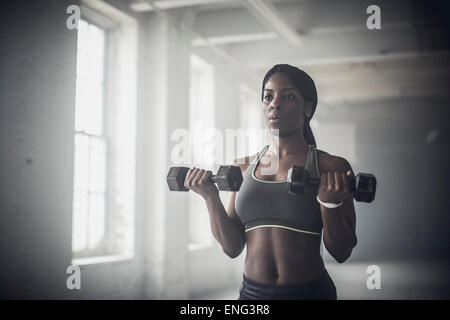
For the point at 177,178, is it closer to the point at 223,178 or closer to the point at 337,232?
the point at 223,178

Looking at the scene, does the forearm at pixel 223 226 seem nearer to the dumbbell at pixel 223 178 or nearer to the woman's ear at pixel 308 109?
the dumbbell at pixel 223 178

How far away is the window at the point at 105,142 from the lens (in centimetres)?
475

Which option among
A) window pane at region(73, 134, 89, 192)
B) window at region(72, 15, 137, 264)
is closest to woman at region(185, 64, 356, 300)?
window pane at region(73, 134, 89, 192)

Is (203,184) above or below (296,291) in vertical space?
above

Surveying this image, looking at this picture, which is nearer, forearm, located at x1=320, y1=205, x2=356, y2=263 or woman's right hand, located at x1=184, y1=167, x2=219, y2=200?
forearm, located at x1=320, y1=205, x2=356, y2=263

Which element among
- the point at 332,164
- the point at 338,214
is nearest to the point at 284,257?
the point at 338,214

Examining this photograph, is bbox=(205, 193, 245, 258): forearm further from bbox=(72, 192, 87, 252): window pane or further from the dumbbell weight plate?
bbox=(72, 192, 87, 252): window pane

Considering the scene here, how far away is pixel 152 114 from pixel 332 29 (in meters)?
2.14

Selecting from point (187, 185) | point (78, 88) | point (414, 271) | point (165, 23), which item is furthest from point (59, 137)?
point (414, 271)

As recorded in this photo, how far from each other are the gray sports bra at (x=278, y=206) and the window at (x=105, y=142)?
10.3ft

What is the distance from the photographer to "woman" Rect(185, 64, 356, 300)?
66.0 inches

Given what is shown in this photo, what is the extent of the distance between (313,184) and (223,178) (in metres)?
0.31

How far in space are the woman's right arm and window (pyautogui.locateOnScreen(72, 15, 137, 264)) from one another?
2996mm

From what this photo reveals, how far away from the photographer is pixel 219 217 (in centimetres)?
183
